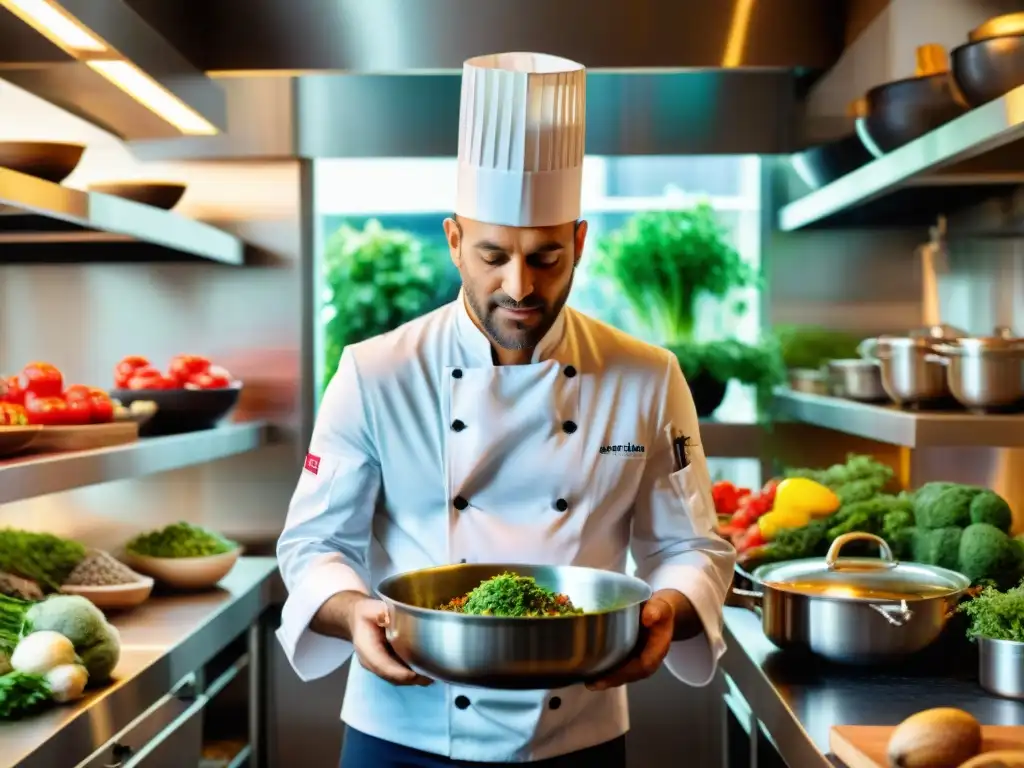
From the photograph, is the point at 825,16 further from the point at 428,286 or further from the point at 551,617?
the point at 551,617

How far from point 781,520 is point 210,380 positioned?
160 centimetres

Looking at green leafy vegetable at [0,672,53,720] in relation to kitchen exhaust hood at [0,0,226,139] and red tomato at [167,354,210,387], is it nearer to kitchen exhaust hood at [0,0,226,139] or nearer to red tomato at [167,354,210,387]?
kitchen exhaust hood at [0,0,226,139]

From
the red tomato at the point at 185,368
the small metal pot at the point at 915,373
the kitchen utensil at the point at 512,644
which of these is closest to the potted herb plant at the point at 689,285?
the small metal pot at the point at 915,373

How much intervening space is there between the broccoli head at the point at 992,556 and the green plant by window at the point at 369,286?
206 centimetres

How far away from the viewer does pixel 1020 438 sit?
2582 millimetres

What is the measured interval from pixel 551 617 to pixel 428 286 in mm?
2658

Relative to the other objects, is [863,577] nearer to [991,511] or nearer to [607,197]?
[991,511]

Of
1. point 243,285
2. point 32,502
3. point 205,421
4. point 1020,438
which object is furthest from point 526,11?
point 32,502

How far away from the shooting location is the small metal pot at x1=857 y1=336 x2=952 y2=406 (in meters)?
2.80

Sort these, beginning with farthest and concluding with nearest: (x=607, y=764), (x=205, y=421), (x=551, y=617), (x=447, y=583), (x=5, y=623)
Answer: (x=205, y=421)
(x=5, y=623)
(x=607, y=764)
(x=447, y=583)
(x=551, y=617)

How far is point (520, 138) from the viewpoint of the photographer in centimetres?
204

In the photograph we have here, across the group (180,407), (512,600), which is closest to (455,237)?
(512,600)

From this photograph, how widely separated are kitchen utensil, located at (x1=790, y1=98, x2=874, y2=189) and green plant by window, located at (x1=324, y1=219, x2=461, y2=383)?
48.5 inches

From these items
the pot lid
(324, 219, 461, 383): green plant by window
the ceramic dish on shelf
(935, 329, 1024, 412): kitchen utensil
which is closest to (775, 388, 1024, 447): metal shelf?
(935, 329, 1024, 412): kitchen utensil
